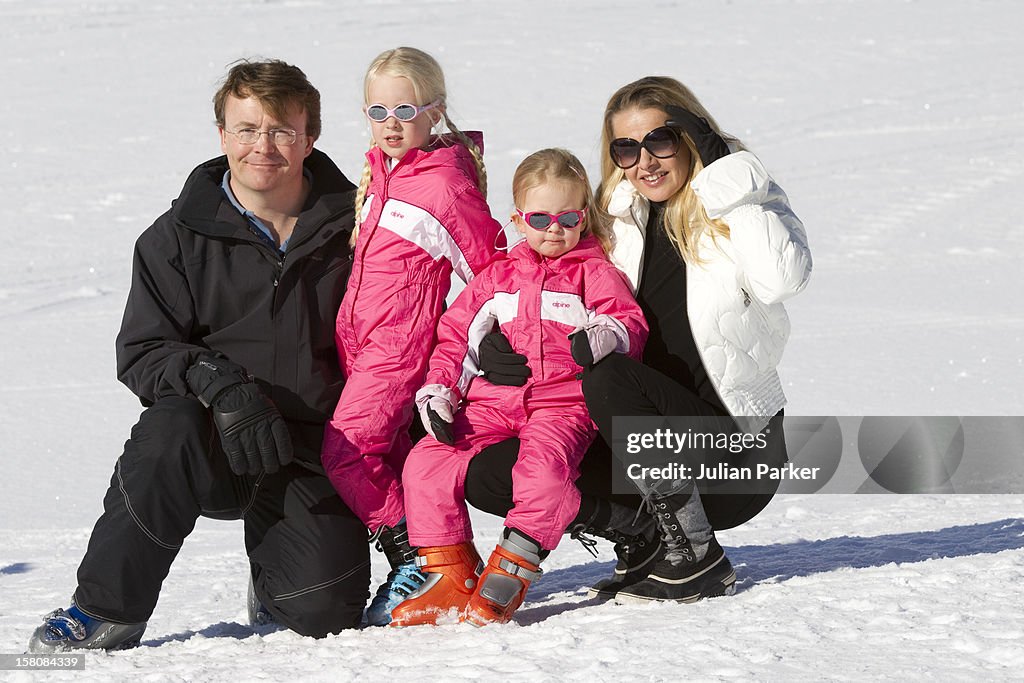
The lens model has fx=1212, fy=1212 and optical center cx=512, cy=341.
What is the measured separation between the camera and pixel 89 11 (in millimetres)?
17875

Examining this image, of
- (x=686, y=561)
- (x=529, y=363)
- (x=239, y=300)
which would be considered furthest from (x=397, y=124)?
(x=686, y=561)

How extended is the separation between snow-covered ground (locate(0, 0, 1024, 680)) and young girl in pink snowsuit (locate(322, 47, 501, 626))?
15.6 inches

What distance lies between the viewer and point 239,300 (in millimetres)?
3051

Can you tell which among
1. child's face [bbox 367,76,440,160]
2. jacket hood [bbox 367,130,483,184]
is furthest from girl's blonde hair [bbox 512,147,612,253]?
child's face [bbox 367,76,440,160]

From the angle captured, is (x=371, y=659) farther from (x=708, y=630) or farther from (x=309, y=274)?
(x=309, y=274)

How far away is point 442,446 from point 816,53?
12073mm

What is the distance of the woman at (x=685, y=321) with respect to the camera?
9.23 feet

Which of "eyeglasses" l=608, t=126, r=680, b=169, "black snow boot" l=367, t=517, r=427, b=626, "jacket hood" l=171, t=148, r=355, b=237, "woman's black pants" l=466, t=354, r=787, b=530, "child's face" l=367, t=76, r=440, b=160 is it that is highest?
"child's face" l=367, t=76, r=440, b=160

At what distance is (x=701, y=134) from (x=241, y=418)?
129cm

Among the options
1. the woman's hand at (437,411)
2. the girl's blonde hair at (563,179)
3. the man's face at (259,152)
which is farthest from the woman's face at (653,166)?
the man's face at (259,152)

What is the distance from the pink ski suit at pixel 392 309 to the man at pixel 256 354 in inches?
3.0

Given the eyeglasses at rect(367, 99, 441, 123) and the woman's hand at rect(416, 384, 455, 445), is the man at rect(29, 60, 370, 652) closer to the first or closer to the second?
the eyeglasses at rect(367, 99, 441, 123)

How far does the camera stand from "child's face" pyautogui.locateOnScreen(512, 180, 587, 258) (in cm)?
294

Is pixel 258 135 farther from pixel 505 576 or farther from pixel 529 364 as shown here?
pixel 505 576
